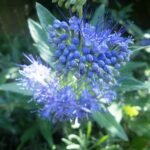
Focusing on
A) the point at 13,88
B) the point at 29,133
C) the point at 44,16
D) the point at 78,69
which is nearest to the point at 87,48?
the point at 78,69

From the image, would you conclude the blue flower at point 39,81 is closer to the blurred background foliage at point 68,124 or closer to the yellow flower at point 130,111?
the blurred background foliage at point 68,124

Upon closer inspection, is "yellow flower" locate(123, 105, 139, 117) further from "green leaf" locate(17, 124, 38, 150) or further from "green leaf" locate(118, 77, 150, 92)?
"green leaf" locate(17, 124, 38, 150)

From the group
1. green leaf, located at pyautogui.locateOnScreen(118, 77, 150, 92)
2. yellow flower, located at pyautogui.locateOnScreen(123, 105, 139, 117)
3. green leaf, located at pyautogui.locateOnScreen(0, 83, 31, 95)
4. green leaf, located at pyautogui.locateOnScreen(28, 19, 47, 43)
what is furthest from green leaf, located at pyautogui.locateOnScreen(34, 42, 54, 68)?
yellow flower, located at pyautogui.locateOnScreen(123, 105, 139, 117)

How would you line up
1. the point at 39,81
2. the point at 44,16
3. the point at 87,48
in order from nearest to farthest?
the point at 87,48 → the point at 39,81 → the point at 44,16

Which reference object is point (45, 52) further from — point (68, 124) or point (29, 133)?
point (29, 133)

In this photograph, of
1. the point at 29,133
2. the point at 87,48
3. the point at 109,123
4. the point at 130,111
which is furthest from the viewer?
the point at 29,133

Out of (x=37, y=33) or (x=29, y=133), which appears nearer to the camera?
(x=37, y=33)

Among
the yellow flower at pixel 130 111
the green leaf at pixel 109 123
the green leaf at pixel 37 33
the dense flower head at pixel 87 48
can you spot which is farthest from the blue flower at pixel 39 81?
the yellow flower at pixel 130 111
